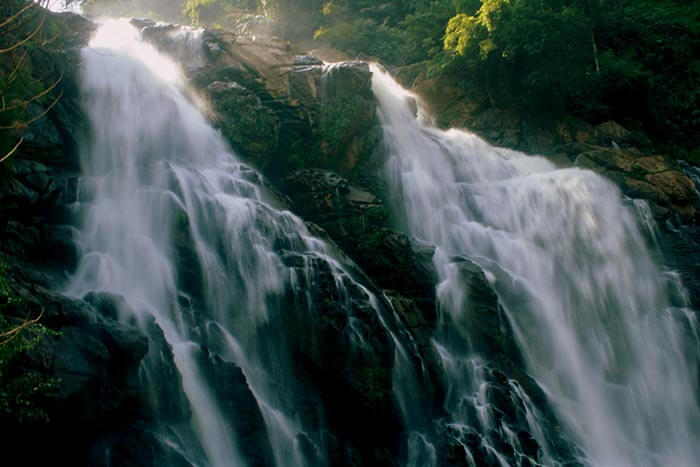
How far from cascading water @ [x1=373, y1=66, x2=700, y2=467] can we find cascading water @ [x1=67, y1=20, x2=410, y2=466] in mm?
3748

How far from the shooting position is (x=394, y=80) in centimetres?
2634

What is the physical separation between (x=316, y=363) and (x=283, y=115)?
1004 cm

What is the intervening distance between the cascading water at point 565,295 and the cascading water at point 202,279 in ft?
12.3

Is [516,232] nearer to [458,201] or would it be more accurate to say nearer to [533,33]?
[458,201]

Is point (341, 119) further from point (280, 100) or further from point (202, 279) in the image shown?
point (202, 279)

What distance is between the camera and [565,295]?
1553 cm

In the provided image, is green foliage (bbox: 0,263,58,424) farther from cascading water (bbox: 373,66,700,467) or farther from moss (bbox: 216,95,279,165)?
moss (bbox: 216,95,279,165)

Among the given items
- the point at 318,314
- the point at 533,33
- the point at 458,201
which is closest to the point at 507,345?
the point at 318,314

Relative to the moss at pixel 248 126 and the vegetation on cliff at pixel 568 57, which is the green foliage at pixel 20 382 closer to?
the moss at pixel 248 126

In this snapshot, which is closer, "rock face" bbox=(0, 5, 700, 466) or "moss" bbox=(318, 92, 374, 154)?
"rock face" bbox=(0, 5, 700, 466)

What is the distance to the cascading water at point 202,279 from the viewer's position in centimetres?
862

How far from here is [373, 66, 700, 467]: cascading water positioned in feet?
41.2

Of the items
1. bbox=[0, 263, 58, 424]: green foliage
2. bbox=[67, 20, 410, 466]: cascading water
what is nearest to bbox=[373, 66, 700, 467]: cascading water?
bbox=[67, 20, 410, 466]: cascading water

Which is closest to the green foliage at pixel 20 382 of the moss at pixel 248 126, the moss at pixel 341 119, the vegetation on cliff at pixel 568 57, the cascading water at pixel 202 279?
the cascading water at pixel 202 279
